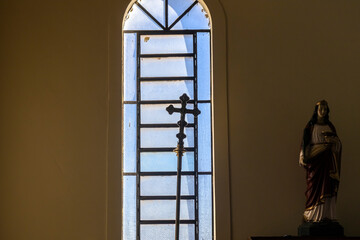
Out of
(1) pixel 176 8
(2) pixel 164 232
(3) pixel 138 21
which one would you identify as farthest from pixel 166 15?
(2) pixel 164 232

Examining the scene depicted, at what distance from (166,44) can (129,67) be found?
1.40ft

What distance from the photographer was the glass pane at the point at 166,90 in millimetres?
7816

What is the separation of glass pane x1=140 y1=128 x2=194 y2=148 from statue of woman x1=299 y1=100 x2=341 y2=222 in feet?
3.98

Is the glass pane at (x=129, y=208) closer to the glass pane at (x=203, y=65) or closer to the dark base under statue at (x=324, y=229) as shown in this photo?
the glass pane at (x=203, y=65)

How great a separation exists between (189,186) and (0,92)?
76.2 inches

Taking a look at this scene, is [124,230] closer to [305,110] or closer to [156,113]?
[156,113]

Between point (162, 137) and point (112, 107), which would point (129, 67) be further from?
point (162, 137)

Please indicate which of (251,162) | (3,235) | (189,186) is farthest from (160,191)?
(3,235)

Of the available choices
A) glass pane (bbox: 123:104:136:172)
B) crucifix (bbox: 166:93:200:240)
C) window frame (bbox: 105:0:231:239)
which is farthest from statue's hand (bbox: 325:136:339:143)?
glass pane (bbox: 123:104:136:172)

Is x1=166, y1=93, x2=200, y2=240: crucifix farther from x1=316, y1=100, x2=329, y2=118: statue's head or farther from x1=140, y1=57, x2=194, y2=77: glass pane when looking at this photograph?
x1=316, y1=100, x2=329, y2=118: statue's head

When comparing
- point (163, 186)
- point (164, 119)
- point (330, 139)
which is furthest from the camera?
point (164, 119)

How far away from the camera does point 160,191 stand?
7656 millimetres

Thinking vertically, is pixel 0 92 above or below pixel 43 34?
below

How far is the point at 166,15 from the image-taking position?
7984 millimetres
